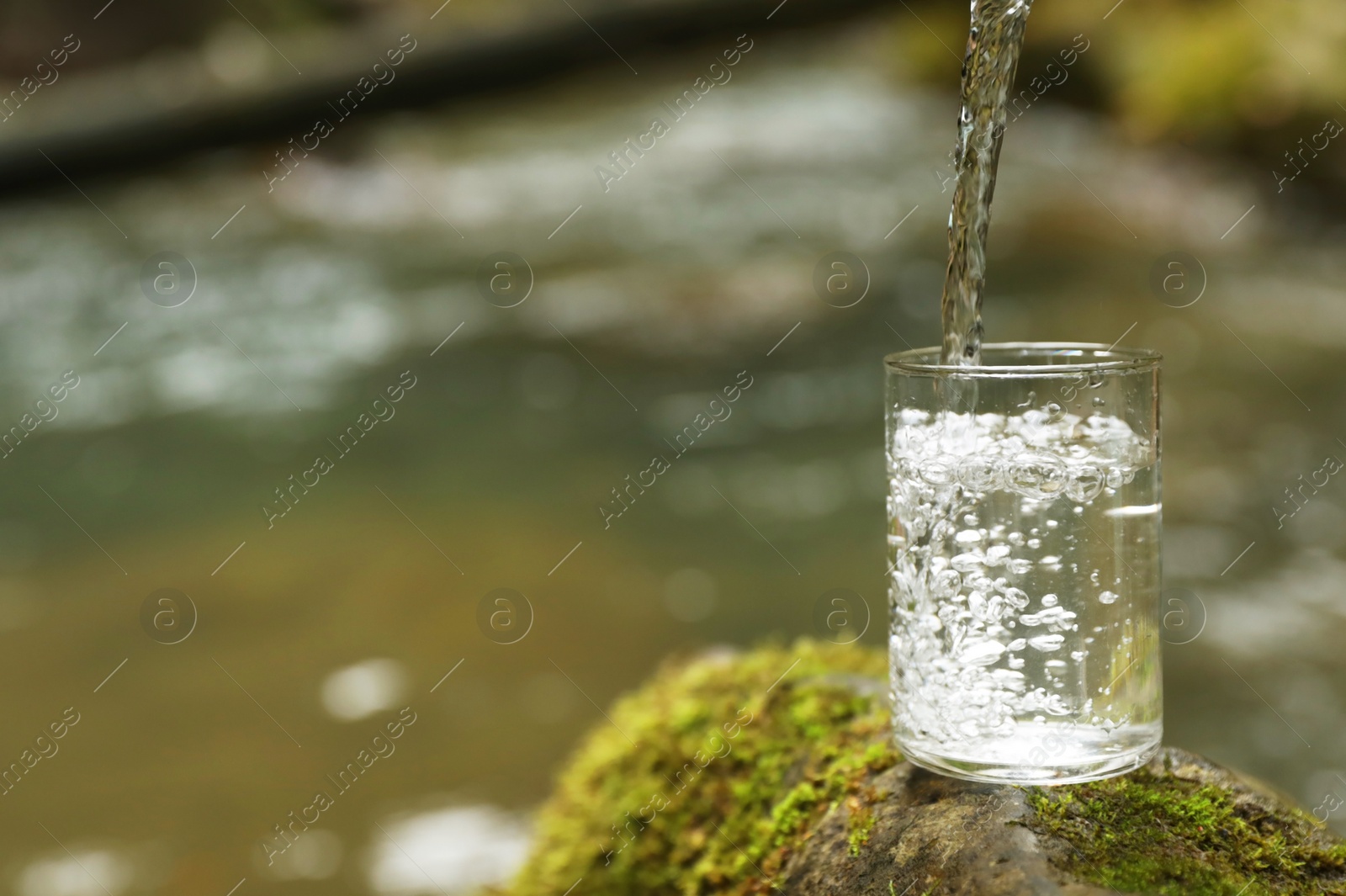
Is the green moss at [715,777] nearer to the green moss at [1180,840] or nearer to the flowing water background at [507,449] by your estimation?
the green moss at [1180,840]

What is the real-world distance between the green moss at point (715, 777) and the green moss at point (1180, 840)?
12.5 inches

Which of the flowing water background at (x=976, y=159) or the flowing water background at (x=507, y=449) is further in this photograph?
the flowing water background at (x=507, y=449)

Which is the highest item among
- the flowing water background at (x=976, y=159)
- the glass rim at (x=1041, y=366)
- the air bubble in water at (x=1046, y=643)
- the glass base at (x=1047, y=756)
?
the flowing water background at (x=976, y=159)

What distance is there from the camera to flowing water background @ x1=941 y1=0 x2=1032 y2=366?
1.95 meters

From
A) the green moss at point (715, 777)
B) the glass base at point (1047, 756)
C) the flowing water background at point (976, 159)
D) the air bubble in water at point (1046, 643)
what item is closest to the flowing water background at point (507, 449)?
the green moss at point (715, 777)

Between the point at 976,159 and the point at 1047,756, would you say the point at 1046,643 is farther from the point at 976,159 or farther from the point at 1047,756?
the point at 976,159

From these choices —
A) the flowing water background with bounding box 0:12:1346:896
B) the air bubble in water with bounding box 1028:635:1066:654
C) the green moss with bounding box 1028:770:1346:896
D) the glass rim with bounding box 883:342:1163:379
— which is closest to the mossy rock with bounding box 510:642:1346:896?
the green moss with bounding box 1028:770:1346:896

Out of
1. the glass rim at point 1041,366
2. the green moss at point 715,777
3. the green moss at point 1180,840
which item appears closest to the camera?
the green moss at point 1180,840

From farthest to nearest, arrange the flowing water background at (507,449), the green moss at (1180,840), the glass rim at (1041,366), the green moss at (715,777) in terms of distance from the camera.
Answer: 1. the flowing water background at (507,449)
2. the green moss at (715,777)
3. the glass rim at (1041,366)
4. the green moss at (1180,840)

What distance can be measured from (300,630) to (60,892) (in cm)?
166

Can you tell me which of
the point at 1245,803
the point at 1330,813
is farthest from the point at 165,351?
the point at 1245,803

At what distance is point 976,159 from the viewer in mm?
2016

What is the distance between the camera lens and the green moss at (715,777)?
1.91 metres

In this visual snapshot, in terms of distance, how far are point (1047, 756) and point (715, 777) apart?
2.18 ft
